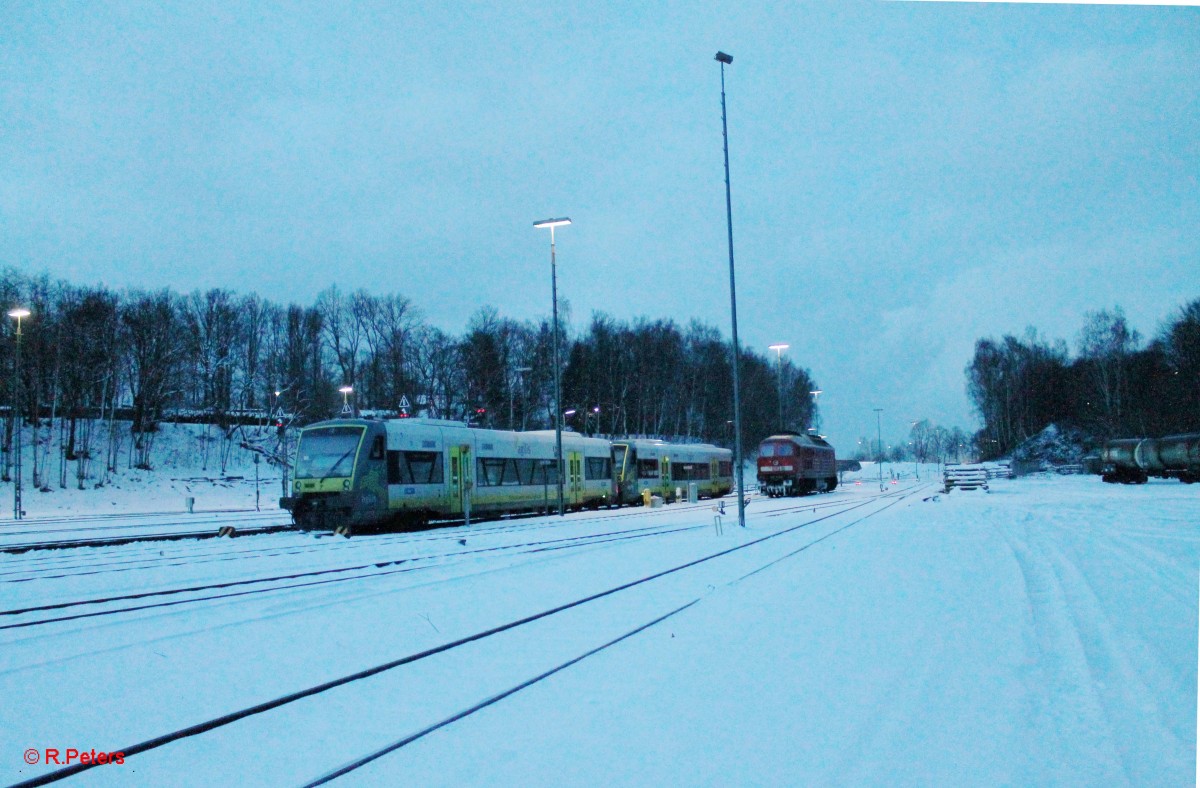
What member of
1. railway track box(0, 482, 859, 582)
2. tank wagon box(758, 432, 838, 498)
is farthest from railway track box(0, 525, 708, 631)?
tank wagon box(758, 432, 838, 498)

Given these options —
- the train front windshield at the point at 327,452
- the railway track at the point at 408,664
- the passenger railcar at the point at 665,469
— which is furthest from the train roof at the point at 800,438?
the railway track at the point at 408,664

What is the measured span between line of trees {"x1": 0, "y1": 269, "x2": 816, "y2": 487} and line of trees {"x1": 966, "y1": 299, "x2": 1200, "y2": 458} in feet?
104

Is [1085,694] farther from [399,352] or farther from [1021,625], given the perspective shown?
[399,352]

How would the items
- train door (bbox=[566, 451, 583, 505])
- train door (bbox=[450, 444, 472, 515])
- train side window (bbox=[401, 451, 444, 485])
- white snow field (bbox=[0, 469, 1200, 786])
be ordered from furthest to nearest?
train door (bbox=[566, 451, 583, 505])
train door (bbox=[450, 444, 472, 515])
train side window (bbox=[401, 451, 444, 485])
white snow field (bbox=[0, 469, 1200, 786])

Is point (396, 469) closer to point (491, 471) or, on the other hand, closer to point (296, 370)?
point (491, 471)

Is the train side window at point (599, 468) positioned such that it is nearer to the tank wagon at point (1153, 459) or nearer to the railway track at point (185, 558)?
the railway track at point (185, 558)

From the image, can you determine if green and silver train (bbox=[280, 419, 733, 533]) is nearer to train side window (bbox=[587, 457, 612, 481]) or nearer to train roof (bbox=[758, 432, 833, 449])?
train side window (bbox=[587, 457, 612, 481])

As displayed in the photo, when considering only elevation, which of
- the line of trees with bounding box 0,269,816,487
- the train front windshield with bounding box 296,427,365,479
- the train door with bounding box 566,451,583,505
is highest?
the line of trees with bounding box 0,269,816,487

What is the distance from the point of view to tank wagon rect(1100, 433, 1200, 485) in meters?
46.4

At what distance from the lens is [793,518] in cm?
2772

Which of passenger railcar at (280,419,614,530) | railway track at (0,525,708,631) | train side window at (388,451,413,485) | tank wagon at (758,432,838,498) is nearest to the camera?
railway track at (0,525,708,631)

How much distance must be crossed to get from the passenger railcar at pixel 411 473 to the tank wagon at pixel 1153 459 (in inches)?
1458

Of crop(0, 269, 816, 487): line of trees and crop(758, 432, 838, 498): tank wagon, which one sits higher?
crop(0, 269, 816, 487): line of trees

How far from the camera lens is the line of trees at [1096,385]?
154 feet
